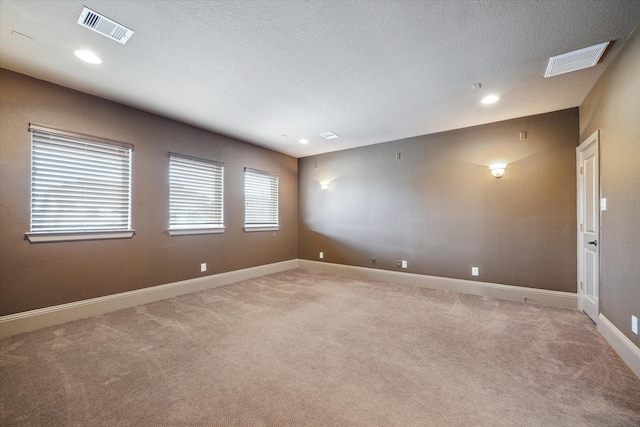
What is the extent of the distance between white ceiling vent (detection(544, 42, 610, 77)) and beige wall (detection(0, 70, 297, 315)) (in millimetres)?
4662

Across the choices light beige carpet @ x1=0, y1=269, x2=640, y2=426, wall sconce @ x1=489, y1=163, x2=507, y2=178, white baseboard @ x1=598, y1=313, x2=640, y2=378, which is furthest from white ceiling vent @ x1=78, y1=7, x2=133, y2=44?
white baseboard @ x1=598, y1=313, x2=640, y2=378

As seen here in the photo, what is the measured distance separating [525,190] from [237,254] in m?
4.93

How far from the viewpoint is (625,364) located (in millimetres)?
2197

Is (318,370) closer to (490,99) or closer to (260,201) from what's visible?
(490,99)

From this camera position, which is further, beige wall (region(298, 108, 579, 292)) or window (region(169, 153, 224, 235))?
window (region(169, 153, 224, 235))

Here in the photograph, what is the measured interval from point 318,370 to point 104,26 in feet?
10.7

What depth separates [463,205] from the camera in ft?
14.5

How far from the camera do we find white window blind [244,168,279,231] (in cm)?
536

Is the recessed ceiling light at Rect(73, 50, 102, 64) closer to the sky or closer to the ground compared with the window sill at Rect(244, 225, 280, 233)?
closer to the sky

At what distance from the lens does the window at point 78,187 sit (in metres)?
2.95

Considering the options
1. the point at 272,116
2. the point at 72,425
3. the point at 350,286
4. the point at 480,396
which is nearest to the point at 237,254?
the point at 350,286

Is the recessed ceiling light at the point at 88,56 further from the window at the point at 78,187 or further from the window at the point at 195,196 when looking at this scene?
A: the window at the point at 195,196

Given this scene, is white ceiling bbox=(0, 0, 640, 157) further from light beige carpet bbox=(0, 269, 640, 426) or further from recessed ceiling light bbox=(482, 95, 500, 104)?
light beige carpet bbox=(0, 269, 640, 426)

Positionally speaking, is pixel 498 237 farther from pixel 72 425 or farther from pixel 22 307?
pixel 22 307
